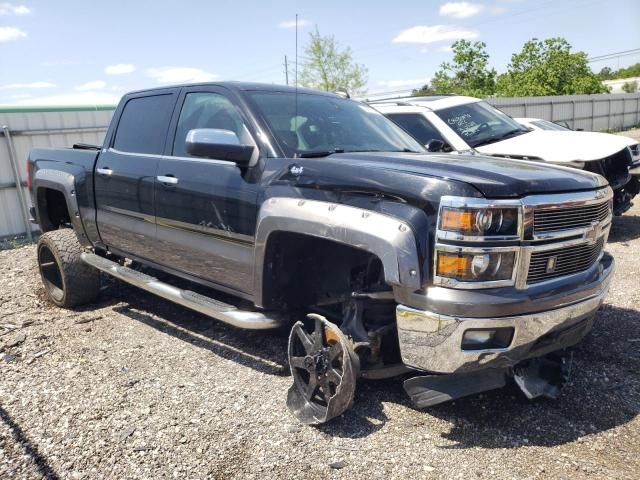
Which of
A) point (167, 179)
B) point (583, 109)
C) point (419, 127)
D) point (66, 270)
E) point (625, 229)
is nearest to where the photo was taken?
point (167, 179)

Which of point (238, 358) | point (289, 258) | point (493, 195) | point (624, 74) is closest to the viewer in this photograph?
point (493, 195)

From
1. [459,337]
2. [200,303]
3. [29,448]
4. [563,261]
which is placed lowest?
[29,448]

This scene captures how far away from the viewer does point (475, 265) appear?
2615mm

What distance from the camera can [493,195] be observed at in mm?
2643

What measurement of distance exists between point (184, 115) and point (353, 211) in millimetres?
2010

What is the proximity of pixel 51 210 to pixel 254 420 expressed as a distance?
13.3 ft

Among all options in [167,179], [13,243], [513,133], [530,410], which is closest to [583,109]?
[513,133]

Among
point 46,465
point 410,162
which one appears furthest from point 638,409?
point 46,465

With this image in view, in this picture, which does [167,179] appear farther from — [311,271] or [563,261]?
[563,261]

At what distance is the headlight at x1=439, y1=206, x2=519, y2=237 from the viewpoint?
2590 millimetres

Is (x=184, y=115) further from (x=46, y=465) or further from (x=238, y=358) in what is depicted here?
(x=46, y=465)

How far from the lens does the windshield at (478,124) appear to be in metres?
7.59

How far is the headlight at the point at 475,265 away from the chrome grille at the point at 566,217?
235 millimetres

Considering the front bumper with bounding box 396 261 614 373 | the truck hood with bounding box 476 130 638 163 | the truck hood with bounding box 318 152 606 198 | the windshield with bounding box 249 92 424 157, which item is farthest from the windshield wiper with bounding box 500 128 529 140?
the front bumper with bounding box 396 261 614 373
